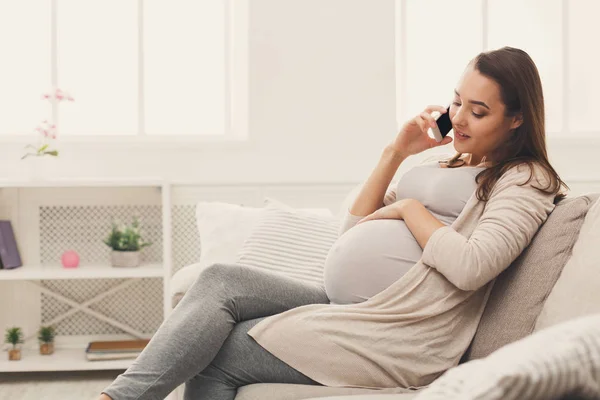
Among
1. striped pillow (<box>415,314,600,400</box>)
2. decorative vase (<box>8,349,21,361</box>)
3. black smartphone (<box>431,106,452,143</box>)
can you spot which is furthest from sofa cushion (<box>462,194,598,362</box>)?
decorative vase (<box>8,349,21,361</box>)

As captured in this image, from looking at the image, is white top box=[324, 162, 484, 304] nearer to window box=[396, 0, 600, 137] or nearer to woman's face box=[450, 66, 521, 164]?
woman's face box=[450, 66, 521, 164]

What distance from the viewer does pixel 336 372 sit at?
1.53 m

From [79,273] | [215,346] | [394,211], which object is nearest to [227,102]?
[79,273]

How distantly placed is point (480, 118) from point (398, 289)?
457mm

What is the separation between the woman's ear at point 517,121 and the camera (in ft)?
5.61

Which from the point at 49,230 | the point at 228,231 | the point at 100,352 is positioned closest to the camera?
the point at 228,231

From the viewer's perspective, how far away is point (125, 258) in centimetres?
329

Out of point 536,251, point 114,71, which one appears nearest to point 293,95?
point 114,71

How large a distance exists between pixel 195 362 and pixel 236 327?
0.16m

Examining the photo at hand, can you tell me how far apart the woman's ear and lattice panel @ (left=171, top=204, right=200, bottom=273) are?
6.54 ft

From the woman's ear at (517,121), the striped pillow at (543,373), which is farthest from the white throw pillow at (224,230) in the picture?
the striped pillow at (543,373)

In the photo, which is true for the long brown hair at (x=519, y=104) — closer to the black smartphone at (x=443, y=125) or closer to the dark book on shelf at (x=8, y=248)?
the black smartphone at (x=443, y=125)

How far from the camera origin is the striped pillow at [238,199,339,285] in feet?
7.43

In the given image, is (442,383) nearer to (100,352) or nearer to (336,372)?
(336,372)
